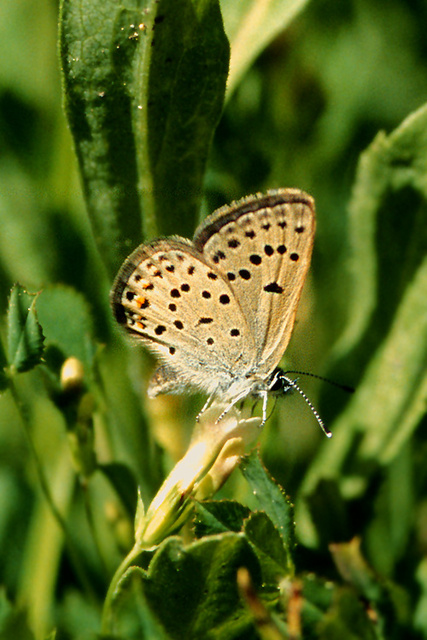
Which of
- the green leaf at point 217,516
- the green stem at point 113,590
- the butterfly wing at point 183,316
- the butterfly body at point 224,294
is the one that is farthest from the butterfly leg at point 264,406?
the green stem at point 113,590

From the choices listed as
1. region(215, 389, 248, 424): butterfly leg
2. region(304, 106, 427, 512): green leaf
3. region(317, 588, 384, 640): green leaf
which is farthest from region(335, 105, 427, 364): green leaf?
region(317, 588, 384, 640): green leaf

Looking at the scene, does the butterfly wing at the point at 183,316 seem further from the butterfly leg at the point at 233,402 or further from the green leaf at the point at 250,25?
the green leaf at the point at 250,25

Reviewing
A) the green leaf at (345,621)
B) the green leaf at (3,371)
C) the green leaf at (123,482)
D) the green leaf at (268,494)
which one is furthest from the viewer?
the green leaf at (123,482)

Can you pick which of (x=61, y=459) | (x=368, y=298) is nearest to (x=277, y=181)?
(x=368, y=298)

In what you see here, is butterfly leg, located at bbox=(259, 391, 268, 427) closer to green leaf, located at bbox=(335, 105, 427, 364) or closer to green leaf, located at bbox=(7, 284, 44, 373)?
green leaf, located at bbox=(335, 105, 427, 364)

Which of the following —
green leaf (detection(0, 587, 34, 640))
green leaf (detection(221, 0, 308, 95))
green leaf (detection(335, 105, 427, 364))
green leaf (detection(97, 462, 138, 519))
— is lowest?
green leaf (detection(0, 587, 34, 640))

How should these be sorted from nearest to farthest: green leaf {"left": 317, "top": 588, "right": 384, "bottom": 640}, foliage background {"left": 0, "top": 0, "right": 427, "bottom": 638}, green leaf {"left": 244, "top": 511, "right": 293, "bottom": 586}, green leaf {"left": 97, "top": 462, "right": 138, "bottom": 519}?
1. green leaf {"left": 317, "top": 588, "right": 384, "bottom": 640}
2. green leaf {"left": 244, "top": 511, "right": 293, "bottom": 586}
3. green leaf {"left": 97, "top": 462, "right": 138, "bottom": 519}
4. foliage background {"left": 0, "top": 0, "right": 427, "bottom": 638}

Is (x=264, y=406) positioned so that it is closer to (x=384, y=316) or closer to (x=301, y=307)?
(x=384, y=316)
